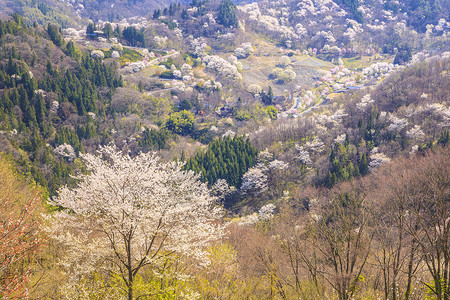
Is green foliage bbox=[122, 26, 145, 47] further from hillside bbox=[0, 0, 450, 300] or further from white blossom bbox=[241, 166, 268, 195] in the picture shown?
white blossom bbox=[241, 166, 268, 195]

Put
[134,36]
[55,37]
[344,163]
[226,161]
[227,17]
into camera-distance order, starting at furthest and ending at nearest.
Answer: [227,17] → [134,36] → [55,37] → [226,161] → [344,163]

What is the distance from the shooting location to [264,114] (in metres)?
88.4

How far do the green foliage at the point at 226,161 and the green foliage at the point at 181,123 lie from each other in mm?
17949

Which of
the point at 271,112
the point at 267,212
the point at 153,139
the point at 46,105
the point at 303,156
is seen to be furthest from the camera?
the point at 271,112

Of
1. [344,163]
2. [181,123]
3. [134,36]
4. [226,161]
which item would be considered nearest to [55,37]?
[134,36]

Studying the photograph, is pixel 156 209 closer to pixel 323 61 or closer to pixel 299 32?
pixel 323 61

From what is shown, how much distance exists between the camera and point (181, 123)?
7694cm

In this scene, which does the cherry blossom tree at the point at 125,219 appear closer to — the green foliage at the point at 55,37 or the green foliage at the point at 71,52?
the green foliage at the point at 71,52

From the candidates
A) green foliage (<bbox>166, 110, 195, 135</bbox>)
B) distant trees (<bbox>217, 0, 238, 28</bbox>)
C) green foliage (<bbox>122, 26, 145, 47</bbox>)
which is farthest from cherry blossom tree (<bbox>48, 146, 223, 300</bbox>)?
distant trees (<bbox>217, 0, 238, 28</bbox>)

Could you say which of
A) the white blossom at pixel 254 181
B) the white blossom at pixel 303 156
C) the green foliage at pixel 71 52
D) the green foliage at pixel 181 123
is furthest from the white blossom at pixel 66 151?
the white blossom at pixel 303 156

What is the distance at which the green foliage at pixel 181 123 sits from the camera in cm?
7712

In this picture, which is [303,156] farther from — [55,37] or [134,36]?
[134,36]

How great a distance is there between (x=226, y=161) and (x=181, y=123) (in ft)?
74.3

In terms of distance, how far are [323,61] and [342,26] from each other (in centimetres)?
3168
